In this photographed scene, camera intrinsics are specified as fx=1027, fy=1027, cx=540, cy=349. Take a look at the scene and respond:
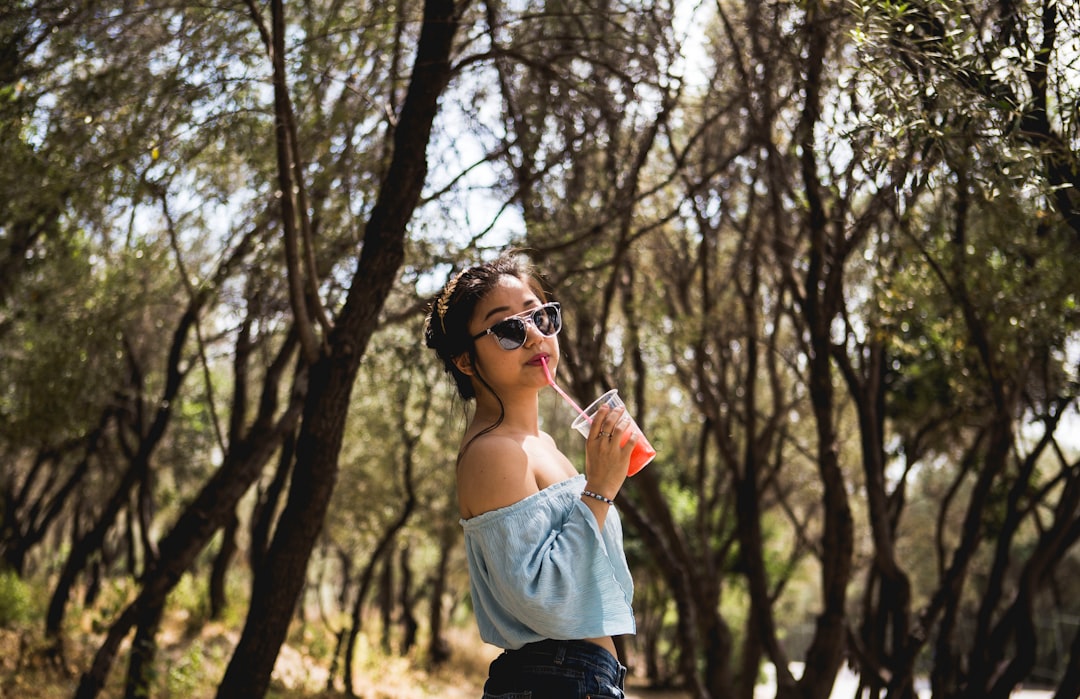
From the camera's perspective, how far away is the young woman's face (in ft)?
9.06

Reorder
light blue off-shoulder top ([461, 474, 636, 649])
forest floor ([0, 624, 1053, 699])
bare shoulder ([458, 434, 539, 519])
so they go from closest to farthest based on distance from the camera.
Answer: light blue off-shoulder top ([461, 474, 636, 649]) < bare shoulder ([458, 434, 539, 519]) < forest floor ([0, 624, 1053, 699])

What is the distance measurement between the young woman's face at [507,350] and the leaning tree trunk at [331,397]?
2320mm

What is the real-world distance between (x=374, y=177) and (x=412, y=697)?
30.9ft

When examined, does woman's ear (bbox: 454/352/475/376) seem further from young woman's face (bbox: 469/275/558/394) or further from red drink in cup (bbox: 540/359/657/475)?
red drink in cup (bbox: 540/359/657/475)

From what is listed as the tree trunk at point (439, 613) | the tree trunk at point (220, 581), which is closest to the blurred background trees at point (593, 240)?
the tree trunk at point (220, 581)

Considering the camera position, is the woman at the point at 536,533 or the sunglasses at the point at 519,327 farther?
the sunglasses at the point at 519,327

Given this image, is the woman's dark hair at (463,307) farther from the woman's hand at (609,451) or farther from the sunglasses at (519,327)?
the woman's hand at (609,451)

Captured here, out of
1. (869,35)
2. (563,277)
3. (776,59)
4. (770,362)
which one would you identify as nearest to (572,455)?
(770,362)

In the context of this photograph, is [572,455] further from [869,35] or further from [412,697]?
[869,35]

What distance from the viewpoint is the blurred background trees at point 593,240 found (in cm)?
489

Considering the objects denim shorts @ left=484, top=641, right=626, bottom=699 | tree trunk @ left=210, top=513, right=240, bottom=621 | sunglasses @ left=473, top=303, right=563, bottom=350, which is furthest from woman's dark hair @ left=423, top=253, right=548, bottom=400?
tree trunk @ left=210, top=513, right=240, bottom=621

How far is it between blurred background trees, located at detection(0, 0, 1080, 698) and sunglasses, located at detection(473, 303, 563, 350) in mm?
768

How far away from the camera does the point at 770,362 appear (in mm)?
10984

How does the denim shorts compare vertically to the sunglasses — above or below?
below
